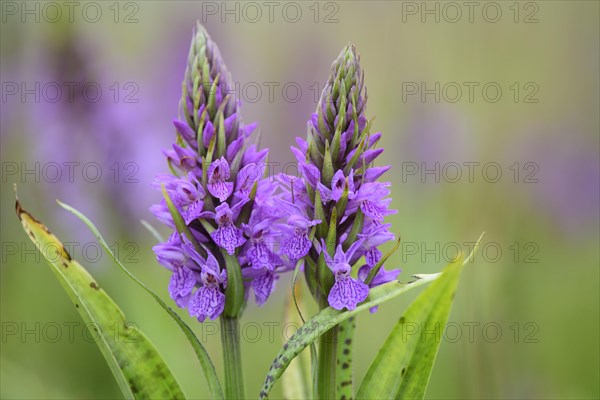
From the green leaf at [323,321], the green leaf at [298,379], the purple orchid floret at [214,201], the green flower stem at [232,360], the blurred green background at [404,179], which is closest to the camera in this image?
Answer: the green leaf at [323,321]

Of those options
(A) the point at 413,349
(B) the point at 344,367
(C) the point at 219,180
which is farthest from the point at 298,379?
(C) the point at 219,180

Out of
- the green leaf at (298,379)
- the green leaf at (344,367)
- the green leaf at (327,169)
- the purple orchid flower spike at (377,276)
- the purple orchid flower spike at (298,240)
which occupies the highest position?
the green leaf at (327,169)

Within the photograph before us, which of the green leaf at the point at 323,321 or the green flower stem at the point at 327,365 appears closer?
the green leaf at the point at 323,321

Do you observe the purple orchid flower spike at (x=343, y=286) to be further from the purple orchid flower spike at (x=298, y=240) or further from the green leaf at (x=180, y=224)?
the green leaf at (x=180, y=224)

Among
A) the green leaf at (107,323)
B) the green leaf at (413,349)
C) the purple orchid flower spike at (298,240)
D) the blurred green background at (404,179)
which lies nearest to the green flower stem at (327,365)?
the green leaf at (413,349)

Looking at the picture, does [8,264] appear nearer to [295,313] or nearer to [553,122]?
[295,313]

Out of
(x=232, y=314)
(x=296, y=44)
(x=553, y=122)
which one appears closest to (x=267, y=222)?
(x=232, y=314)

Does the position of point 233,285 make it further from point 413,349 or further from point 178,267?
point 413,349
